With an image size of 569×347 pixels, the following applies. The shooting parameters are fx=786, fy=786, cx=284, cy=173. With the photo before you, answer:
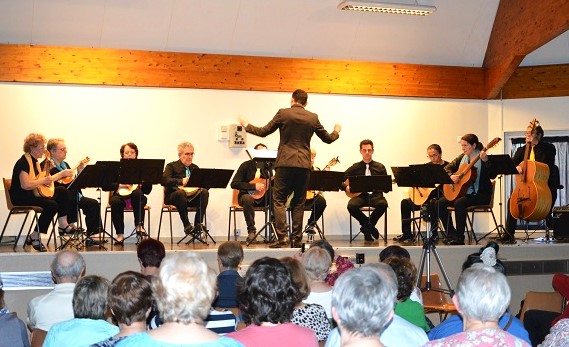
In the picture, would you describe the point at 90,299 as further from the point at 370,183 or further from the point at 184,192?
the point at 370,183

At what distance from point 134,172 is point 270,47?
12.6 ft

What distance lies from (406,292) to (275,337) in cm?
148

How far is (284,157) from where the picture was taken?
892cm

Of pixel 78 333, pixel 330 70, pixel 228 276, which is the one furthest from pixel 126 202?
pixel 78 333

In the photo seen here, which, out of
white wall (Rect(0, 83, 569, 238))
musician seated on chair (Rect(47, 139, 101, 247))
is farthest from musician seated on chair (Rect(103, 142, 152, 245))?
white wall (Rect(0, 83, 569, 238))

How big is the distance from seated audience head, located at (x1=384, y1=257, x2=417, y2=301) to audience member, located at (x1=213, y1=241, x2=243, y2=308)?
1161 millimetres

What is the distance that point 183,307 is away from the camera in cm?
281

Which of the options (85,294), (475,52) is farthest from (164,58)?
(85,294)

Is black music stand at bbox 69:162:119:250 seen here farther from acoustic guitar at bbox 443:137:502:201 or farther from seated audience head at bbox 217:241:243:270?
acoustic guitar at bbox 443:137:502:201

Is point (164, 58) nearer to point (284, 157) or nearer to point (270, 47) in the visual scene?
point (270, 47)

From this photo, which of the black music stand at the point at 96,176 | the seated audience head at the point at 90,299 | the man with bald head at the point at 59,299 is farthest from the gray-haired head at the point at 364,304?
the black music stand at the point at 96,176

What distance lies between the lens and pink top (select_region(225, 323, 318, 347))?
3367 mm

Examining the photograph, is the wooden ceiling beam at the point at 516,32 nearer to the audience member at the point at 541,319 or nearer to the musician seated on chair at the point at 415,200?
the musician seated on chair at the point at 415,200

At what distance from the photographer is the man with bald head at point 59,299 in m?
4.55
